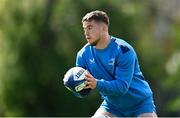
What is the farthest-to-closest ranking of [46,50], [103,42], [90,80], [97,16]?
[46,50]
[103,42]
[97,16]
[90,80]

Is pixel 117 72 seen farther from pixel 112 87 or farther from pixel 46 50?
pixel 46 50

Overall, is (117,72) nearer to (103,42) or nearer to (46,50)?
(103,42)

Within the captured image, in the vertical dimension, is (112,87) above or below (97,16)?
below

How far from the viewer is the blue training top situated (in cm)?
979

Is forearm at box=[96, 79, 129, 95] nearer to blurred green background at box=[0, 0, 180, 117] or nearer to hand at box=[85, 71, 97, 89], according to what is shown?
hand at box=[85, 71, 97, 89]

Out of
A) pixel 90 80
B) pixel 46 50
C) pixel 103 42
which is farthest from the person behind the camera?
pixel 46 50

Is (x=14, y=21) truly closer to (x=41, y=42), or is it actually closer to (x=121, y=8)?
(x=41, y=42)

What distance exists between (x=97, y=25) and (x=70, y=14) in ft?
49.2

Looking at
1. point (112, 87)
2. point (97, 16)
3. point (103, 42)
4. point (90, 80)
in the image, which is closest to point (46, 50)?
point (103, 42)

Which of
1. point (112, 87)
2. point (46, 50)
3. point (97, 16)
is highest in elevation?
point (97, 16)

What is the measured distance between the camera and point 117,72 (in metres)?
9.86

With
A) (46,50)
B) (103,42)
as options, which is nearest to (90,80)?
(103,42)

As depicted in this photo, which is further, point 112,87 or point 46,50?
point 46,50

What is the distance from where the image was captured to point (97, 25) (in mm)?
9844
